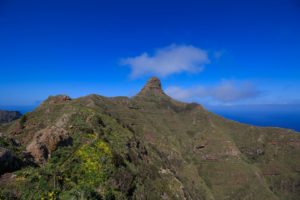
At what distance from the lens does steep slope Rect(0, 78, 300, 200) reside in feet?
57.1

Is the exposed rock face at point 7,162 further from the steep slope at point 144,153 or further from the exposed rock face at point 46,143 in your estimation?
the exposed rock face at point 46,143

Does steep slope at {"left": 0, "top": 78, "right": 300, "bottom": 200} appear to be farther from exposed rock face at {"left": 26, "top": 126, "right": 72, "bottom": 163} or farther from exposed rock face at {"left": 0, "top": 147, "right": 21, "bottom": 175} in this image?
exposed rock face at {"left": 0, "top": 147, "right": 21, "bottom": 175}

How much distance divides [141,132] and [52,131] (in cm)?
7241

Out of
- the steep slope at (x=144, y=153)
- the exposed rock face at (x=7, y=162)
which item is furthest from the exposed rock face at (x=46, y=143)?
the exposed rock face at (x=7, y=162)

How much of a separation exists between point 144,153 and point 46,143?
29.2m

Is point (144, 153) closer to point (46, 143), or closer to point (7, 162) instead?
point (46, 143)

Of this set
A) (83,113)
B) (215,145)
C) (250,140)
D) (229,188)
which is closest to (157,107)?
(215,145)

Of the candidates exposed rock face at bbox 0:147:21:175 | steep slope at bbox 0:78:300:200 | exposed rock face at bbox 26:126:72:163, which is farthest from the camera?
exposed rock face at bbox 26:126:72:163

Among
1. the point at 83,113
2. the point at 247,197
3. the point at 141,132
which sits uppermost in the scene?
the point at 83,113

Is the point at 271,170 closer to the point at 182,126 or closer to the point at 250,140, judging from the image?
the point at 250,140

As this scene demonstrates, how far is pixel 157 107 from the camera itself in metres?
164

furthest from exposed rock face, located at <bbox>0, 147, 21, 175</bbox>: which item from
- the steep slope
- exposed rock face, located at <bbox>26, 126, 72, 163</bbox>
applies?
exposed rock face, located at <bbox>26, 126, 72, 163</bbox>

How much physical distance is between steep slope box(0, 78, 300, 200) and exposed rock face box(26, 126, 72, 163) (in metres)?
0.09

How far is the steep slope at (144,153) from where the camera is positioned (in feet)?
57.1
